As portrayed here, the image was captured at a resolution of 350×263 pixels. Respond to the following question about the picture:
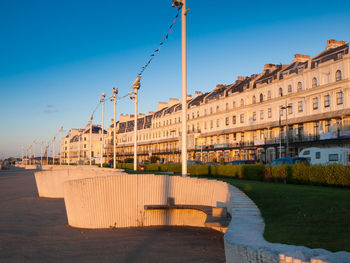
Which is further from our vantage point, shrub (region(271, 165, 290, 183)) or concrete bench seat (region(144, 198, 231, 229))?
shrub (region(271, 165, 290, 183))

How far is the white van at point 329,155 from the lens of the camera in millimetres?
29953

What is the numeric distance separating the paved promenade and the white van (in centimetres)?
2279

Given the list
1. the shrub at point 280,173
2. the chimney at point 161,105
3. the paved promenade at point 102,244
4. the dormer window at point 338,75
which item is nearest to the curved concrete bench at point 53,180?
the paved promenade at point 102,244

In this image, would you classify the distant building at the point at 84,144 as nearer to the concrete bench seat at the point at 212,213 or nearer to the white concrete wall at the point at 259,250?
the concrete bench seat at the point at 212,213

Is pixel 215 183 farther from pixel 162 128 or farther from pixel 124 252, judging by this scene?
pixel 162 128

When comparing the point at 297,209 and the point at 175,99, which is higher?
the point at 175,99

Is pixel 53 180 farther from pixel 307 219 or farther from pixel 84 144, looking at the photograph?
pixel 84 144

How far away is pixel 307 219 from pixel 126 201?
20.1 feet

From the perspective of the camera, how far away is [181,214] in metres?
11.7

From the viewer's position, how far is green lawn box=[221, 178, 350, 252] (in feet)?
18.6

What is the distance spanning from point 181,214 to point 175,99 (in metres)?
79.4

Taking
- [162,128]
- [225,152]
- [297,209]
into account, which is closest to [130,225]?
[297,209]

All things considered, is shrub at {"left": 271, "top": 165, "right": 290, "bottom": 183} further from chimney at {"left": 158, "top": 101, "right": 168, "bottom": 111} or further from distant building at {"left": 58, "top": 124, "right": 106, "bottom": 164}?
distant building at {"left": 58, "top": 124, "right": 106, "bottom": 164}

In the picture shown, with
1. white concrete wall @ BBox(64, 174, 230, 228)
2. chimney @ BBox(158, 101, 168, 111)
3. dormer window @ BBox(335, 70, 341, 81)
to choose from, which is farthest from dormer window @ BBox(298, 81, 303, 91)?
chimney @ BBox(158, 101, 168, 111)
